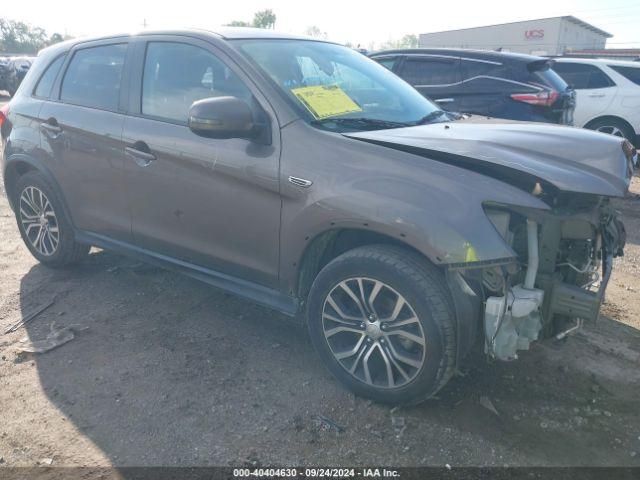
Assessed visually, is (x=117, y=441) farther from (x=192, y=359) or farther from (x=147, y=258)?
(x=147, y=258)

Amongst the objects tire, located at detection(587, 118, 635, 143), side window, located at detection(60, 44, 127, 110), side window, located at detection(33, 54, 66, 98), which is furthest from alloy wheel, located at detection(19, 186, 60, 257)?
tire, located at detection(587, 118, 635, 143)

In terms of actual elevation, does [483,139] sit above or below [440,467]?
above

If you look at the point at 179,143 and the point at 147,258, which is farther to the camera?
the point at 147,258

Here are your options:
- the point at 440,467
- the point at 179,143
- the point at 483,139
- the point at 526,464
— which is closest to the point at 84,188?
the point at 179,143

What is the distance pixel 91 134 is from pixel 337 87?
68.6 inches

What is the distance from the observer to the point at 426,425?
104 inches

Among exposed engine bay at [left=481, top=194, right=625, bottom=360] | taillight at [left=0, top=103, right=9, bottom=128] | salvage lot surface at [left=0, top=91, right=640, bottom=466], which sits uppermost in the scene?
taillight at [left=0, top=103, right=9, bottom=128]

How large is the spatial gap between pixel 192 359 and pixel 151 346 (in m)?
0.33


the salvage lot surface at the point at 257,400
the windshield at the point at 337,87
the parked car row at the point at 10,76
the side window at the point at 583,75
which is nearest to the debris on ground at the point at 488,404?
the salvage lot surface at the point at 257,400

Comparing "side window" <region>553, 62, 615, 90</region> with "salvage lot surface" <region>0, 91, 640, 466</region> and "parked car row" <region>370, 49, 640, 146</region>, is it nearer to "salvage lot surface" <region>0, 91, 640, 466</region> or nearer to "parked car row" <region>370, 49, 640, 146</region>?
"parked car row" <region>370, 49, 640, 146</region>

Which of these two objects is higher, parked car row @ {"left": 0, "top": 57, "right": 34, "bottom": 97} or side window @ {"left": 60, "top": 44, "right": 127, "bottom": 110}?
side window @ {"left": 60, "top": 44, "right": 127, "bottom": 110}

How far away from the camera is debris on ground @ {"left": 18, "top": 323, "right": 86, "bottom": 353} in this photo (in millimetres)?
3334

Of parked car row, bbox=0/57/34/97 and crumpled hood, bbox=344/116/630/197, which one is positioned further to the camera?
parked car row, bbox=0/57/34/97

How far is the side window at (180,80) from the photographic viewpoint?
3.09m
